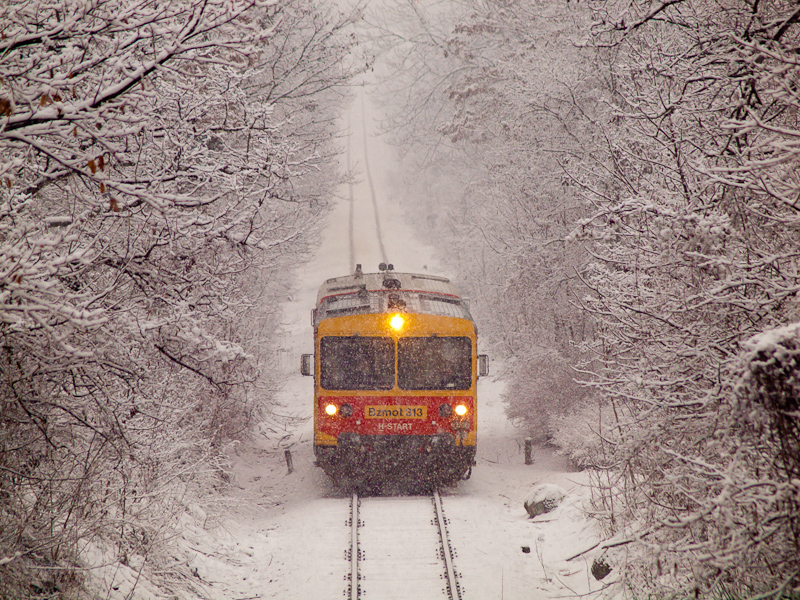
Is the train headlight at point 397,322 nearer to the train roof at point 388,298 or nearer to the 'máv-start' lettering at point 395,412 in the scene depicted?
the train roof at point 388,298

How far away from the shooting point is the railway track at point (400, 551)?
23.1ft

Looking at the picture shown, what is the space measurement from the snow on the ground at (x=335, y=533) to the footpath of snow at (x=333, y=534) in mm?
16

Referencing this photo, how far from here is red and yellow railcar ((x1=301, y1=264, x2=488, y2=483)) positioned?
384 inches

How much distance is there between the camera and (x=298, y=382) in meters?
22.2

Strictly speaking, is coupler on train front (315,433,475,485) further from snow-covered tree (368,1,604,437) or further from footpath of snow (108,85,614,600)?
snow-covered tree (368,1,604,437)

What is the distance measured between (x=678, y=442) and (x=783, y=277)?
1.46 meters

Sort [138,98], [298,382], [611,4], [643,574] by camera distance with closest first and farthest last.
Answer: [138,98] < [643,574] < [611,4] < [298,382]

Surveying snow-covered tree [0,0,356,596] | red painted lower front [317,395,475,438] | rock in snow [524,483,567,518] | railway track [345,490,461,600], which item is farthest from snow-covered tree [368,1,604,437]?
snow-covered tree [0,0,356,596]

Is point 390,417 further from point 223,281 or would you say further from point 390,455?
point 223,281

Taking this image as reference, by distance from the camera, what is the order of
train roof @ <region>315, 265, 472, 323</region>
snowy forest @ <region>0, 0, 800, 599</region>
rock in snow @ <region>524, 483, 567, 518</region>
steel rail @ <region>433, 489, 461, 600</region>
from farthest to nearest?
train roof @ <region>315, 265, 472, 323</region> < rock in snow @ <region>524, 483, 567, 518</region> < steel rail @ <region>433, 489, 461, 600</region> < snowy forest @ <region>0, 0, 800, 599</region>

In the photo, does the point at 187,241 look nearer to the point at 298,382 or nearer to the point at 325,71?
the point at 325,71

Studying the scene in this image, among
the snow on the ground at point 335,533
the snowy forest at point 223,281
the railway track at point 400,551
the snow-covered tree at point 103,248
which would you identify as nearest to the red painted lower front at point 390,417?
the railway track at point 400,551

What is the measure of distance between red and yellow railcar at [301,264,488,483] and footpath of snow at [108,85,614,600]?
790 mm

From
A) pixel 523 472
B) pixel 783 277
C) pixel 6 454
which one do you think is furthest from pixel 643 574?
pixel 523 472
